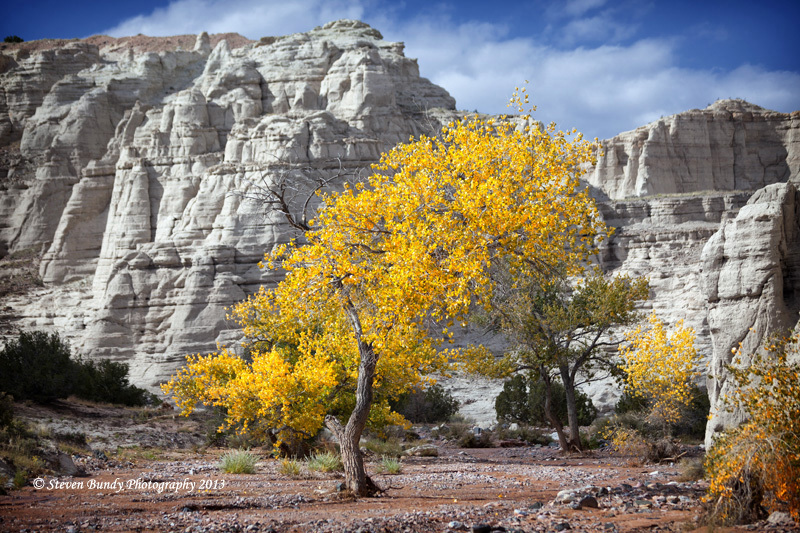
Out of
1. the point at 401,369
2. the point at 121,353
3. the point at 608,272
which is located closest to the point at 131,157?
the point at 121,353

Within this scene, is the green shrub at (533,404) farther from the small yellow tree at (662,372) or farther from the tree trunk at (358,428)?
the tree trunk at (358,428)

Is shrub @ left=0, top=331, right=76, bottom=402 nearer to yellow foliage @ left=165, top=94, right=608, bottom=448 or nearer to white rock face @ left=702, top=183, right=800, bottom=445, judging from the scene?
yellow foliage @ left=165, top=94, right=608, bottom=448

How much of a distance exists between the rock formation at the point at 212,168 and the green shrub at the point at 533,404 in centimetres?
589

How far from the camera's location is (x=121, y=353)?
162 ft

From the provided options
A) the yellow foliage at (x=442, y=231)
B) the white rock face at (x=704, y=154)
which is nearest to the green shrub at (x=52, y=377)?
the yellow foliage at (x=442, y=231)

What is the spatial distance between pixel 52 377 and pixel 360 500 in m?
21.8

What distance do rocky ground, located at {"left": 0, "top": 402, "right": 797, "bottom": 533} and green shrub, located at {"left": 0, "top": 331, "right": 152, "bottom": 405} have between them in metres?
10.3

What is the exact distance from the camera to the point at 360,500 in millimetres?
11086

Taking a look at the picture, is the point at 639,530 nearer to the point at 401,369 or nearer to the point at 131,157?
the point at 401,369

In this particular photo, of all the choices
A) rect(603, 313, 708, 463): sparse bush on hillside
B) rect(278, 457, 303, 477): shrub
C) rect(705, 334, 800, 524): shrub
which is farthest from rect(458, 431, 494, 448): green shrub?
rect(705, 334, 800, 524): shrub

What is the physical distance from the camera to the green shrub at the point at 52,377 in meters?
27.5

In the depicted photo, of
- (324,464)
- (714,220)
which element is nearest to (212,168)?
(714,220)

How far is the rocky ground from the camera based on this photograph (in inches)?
→ 345

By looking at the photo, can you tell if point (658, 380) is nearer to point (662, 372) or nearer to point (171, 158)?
point (662, 372)
